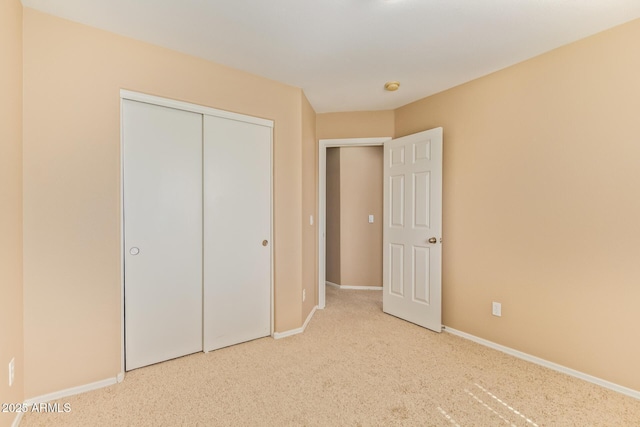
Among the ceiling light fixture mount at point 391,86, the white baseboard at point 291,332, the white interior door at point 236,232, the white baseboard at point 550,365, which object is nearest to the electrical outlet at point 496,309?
the white baseboard at point 550,365

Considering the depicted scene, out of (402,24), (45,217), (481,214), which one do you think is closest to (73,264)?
(45,217)

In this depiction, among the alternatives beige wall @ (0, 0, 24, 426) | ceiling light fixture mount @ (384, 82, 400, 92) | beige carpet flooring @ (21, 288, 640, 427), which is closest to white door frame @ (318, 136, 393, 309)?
ceiling light fixture mount @ (384, 82, 400, 92)

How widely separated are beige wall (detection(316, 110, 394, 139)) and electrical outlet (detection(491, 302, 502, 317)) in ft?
6.71

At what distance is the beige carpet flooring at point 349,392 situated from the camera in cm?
164

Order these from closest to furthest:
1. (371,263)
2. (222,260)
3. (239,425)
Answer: (239,425) < (222,260) < (371,263)

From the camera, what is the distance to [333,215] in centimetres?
468

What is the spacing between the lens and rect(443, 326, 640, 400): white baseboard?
1.86 m

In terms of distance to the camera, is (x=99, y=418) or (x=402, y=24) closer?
(x=99, y=418)

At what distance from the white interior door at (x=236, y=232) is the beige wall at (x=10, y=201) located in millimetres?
1071

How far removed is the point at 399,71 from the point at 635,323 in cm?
240

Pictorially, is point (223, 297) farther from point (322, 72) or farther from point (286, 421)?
point (322, 72)

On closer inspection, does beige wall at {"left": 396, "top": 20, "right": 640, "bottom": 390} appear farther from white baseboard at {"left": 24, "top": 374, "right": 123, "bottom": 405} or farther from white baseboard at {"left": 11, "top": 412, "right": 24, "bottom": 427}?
white baseboard at {"left": 11, "top": 412, "right": 24, "bottom": 427}

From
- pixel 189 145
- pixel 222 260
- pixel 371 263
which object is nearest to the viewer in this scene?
pixel 189 145

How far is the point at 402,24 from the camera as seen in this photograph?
1858mm
